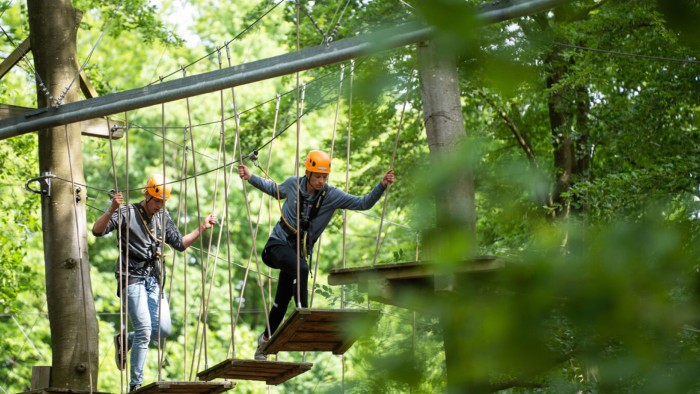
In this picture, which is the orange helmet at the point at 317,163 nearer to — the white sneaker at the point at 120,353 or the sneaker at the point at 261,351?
the sneaker at the point at 261,351

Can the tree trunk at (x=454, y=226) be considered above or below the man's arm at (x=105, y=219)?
below

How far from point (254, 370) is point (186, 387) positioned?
0.37 m

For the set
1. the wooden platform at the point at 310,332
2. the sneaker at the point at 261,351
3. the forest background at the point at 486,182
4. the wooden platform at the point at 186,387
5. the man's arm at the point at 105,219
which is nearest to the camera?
the forest background at the point at 486,182

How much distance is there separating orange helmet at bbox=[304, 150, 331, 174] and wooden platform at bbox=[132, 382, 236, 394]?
50.0 inches

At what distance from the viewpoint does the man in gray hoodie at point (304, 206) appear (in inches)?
229

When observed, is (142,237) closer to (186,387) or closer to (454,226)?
(186,387)

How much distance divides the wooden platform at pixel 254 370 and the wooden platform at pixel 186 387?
5 cm

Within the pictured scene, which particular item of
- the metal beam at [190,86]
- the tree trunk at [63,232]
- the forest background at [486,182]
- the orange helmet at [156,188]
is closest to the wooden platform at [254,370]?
the forest background at [486,182]

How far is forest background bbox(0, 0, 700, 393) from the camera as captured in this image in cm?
137

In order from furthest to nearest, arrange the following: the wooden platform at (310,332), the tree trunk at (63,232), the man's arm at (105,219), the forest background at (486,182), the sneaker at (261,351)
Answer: the tree trunk at (63,232)
the sneaker at (261,351)
the man's arm at (105,219)
the wooden platform at (310,332)
the forest background at (486,182)

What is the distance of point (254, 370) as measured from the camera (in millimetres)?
6047

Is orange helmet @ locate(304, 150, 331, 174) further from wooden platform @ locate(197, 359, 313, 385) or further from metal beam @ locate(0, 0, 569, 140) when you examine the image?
wooden platform @ locate(197, 359, 313, 385)

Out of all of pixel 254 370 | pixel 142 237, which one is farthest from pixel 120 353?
pixel 254 370

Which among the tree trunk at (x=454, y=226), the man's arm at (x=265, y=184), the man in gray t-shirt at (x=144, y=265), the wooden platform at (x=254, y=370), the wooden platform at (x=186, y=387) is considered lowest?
the tree trunk at (x=454, y=226)
